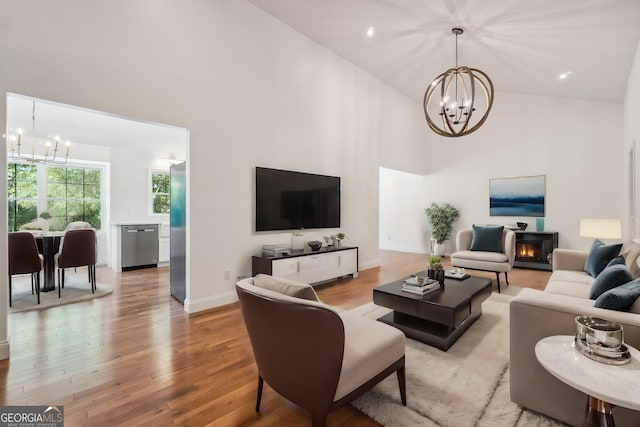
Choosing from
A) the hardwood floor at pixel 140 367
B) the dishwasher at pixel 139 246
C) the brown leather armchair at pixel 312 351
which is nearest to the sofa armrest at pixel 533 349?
the brown leather armchair at pixel 312 351

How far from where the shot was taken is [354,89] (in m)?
5.74

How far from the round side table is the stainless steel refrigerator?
11.6 ft

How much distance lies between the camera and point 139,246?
584 cm

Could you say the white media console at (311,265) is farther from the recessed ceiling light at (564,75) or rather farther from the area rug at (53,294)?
the recessed ceiling light at (564,75)

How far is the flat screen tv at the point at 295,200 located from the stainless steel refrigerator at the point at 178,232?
3.08 feet

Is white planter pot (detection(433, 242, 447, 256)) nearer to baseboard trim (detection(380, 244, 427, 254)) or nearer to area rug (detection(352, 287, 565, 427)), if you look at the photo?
baseboard trim (detection(380, 244, 427, 254))

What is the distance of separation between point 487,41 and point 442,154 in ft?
12.0

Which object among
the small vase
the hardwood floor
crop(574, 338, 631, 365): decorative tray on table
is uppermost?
crop(574, 338, 631, 365): decorative tray on table

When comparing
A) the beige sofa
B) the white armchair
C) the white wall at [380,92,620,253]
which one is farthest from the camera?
the white wall at [380,92,620,253]

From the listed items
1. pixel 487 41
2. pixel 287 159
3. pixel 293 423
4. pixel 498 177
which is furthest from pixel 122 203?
pixel 498 177

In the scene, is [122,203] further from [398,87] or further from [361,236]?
[398,87]

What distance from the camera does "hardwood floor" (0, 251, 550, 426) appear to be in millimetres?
1746

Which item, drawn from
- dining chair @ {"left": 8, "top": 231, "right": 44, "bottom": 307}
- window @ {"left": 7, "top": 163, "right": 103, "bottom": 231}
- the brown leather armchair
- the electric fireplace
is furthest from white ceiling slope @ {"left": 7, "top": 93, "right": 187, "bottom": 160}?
the electric fireplace

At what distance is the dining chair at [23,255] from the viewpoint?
362cm
